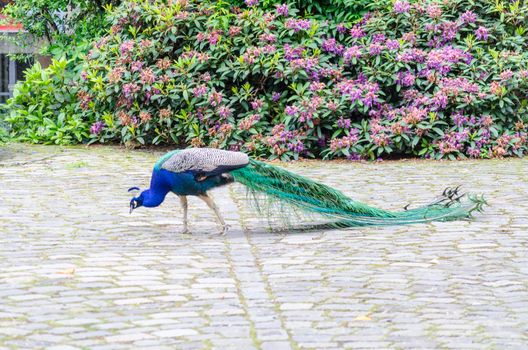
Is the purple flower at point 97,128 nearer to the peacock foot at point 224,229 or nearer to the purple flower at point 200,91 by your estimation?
the purple flower at point 200,91

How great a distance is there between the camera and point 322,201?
8.25 m

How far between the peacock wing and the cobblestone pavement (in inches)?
21.5

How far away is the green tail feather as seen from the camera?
8156mm

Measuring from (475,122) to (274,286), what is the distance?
7.25 m

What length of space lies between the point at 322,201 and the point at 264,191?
1.52 ft

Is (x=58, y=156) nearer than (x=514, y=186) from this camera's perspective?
No

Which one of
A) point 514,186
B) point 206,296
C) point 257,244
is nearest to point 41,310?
point 206,296

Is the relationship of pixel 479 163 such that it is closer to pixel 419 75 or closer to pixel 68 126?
pixel 419 75

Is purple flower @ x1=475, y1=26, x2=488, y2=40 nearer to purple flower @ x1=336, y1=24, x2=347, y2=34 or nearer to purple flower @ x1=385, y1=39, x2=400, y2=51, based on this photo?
purple flower @ x1=385, y1=39, x2=400, y2=51

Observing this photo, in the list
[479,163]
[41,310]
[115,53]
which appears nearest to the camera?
[41,310]

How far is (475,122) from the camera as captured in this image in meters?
13.1

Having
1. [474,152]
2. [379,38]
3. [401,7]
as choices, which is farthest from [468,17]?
[474,152]

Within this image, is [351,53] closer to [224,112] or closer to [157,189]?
[224,112]

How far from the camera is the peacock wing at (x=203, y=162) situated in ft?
26.1
